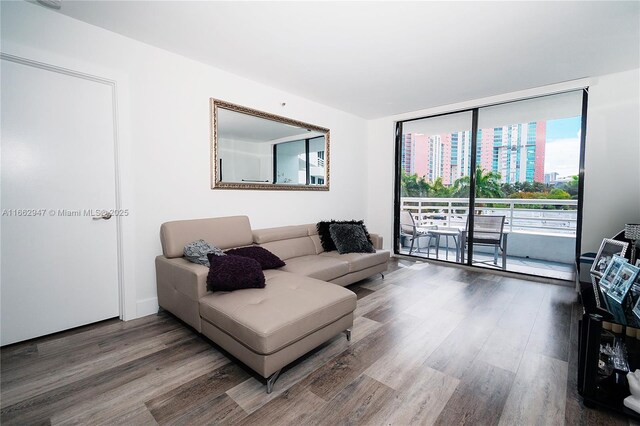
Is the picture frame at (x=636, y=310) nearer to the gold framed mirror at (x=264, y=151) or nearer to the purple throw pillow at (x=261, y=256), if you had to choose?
the purple throw pillow at (x=261, y=256)

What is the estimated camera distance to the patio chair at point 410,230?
4702 mm

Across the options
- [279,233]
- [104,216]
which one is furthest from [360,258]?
[104,216]

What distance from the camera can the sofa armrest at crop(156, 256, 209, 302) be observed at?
2.01 meters

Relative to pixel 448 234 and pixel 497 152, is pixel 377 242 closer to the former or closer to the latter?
pixel 448 234

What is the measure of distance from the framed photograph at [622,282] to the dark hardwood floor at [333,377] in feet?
1.81

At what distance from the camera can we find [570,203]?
14.1ft

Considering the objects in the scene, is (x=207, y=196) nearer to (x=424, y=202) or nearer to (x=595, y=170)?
(x=424, y=202)

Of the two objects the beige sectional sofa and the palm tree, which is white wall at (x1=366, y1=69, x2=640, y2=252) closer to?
the palm tree

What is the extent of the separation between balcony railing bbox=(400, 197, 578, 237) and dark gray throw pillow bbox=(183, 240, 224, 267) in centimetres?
363

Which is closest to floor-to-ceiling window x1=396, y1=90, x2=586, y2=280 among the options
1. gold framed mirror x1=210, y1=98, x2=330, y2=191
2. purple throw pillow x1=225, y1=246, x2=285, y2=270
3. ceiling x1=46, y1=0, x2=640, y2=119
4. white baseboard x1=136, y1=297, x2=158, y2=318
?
ceiling x1=46, y1=0, x2=640, y2=119

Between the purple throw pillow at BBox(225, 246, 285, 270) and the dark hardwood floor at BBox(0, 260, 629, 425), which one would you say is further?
the purple throw pillow at BBox(225, 246, 285, 270)

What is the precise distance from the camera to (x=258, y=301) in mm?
1828

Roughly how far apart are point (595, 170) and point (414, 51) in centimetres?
263

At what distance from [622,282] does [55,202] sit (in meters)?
4.03
